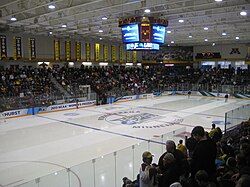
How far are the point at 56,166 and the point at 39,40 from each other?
20211 mm

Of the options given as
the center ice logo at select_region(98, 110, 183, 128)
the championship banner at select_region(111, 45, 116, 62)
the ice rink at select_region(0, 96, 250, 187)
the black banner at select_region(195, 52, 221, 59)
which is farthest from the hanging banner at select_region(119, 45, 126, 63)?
the center ice logo at select_region(98, 110, 183, 128)

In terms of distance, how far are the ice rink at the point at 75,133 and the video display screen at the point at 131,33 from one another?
4332mm

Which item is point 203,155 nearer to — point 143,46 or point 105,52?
point 143,46

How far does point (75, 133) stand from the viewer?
13.2 meters

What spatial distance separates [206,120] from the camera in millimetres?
15727

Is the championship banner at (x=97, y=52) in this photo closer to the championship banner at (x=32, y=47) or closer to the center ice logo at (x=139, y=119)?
the championship banner at (x=32, y=47)

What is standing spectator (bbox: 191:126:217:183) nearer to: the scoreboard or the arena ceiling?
the arena ceiling

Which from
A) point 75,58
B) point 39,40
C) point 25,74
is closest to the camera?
point 25,74

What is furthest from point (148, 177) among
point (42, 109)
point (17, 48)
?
point (17, 48)

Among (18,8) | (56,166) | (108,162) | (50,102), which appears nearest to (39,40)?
(50,102)

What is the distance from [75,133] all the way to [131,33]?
549cm

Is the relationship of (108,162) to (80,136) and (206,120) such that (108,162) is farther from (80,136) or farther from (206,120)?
(206,120)

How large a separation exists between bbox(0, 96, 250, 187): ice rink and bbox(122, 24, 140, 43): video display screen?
4.33m

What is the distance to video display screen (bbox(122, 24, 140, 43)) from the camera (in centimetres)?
1363
